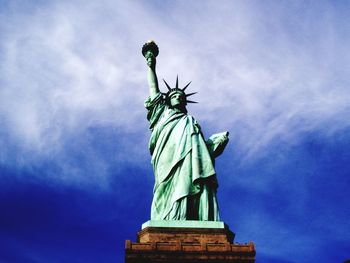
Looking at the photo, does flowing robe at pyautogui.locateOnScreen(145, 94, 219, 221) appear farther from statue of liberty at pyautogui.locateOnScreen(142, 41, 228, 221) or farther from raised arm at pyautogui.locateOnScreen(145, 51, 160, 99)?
raised arm at pyautogui.locateOnScreen(145, 51, 160, 99)

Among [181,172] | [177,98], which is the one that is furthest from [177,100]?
[181,172]

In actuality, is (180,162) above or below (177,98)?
below

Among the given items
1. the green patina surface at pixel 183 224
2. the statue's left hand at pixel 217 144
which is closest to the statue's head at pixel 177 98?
→ the statue's left hand at pixel 217 144

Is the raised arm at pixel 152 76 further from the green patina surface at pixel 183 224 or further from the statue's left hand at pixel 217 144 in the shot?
the green patina surface at pixel 183 224

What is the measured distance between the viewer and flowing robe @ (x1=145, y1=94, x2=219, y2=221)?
12766 millimetres

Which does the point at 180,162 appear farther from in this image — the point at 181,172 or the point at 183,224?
the point at 183,224

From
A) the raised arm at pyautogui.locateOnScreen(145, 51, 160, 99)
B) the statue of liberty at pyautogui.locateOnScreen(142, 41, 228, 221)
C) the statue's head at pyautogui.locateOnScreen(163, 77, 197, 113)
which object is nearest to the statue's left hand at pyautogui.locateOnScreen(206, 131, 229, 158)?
the statue of liberty at pyautogui.locateOnScreen(142, 41, 228, 221)

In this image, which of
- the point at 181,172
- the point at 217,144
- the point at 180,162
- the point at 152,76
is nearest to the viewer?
the point at 181,172

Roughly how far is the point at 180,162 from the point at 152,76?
4701 millimetres

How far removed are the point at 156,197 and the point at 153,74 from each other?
17.9 ft

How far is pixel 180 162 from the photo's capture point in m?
13.6

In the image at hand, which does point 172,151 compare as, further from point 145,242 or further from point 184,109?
point 145,242

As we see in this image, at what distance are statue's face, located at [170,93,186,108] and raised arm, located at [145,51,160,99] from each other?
0.85 meters

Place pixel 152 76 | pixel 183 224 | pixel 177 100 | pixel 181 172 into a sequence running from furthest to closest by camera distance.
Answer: pixel 152 76, pixel 177 100, pixel 181 172, pixel 183 224
